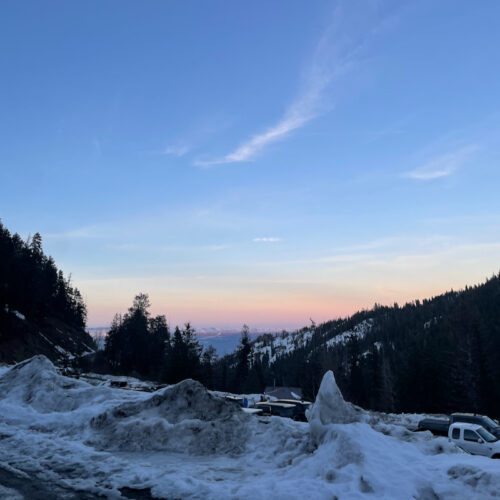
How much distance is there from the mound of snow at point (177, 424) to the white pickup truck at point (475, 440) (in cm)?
932

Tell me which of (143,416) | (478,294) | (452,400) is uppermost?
(478,294)

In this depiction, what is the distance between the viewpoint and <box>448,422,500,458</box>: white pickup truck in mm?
16859

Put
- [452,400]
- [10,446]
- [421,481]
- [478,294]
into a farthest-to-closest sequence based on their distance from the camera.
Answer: [478,294] → [452,400] → [10,446] → [421,481]

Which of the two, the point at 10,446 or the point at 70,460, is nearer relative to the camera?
the point at 70,460

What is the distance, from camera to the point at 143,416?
55.2 feet

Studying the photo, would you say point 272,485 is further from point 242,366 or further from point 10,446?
point 242,366

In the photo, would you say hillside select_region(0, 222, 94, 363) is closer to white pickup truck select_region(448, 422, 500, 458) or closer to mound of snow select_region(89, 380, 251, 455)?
mound of snow select_region(89, 380, 251, 455)

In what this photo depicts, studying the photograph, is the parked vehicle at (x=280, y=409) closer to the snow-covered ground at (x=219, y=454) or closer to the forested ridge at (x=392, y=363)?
the snow-covered ground at (x=219, y=454)

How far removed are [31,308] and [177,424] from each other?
83.1 metres

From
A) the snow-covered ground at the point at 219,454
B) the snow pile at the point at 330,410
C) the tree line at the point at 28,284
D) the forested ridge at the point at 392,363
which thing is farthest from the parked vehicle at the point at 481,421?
the tree line at the point at 28,284

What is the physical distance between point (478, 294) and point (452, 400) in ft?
338

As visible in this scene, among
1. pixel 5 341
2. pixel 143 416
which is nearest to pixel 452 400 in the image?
pixel 143 416

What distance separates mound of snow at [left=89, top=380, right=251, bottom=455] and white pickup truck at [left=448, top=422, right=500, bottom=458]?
9.32 metres

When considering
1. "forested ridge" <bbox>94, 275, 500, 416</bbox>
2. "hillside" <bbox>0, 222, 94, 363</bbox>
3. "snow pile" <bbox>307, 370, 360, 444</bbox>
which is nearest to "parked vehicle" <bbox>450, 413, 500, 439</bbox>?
"snow pile" <bbox>307, 370, 360, 444</bbox>
